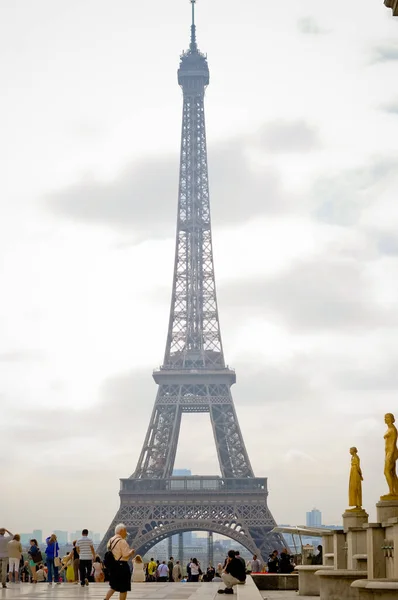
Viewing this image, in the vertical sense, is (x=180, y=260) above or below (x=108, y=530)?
above

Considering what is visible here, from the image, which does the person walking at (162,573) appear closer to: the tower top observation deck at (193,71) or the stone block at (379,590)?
the stone block at (379,590)

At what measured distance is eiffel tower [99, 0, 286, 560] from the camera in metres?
92.1

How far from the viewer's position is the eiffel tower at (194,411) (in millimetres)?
92125

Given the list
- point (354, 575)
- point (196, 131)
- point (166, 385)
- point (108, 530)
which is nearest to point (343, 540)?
point (354, 575)

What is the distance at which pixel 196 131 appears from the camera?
343ft

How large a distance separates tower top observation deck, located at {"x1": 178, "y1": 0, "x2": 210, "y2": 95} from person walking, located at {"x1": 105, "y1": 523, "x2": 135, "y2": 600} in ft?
297

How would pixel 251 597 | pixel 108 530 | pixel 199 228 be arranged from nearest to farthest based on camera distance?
pixel 251 597, pixel 108 530, pixel 199 228

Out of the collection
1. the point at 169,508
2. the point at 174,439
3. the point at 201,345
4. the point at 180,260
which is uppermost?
the point at 180,260

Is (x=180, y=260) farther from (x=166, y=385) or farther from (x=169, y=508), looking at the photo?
(x=169, y=508)

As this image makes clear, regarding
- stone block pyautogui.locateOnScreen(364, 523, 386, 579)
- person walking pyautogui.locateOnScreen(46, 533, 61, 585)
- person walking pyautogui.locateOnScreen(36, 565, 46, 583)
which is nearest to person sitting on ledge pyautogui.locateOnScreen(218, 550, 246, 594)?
stone block pyautogui.locateOnScreen(364, 523, 386, 579)

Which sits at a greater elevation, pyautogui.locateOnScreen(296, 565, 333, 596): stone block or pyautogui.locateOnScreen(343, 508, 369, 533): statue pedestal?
pyautogui.locateOnScreen(343, 508, 369, 533): statue pedestal

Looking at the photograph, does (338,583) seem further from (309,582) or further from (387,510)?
(309,582)

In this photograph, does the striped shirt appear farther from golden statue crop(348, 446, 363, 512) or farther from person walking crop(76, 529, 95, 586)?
golden statue crop(348, 446, 363, 512)

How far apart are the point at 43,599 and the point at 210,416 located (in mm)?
74030
